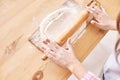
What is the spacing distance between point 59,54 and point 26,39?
14cm

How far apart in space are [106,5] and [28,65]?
0.44m

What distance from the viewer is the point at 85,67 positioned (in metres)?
0.79

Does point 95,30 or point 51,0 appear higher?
point 51,0

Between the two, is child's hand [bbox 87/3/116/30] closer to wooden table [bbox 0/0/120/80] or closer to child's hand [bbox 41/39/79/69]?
wooden table [bbox 0/0/120/80]

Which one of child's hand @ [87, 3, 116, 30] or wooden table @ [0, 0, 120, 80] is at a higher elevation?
wooden table @ [0, 0, 120, 80]

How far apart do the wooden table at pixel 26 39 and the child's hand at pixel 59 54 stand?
0.07 ft

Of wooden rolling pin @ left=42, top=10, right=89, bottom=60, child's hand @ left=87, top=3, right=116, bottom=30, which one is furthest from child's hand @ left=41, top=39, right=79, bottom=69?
child's hand @ left=87, top=3, right=116, bottom=30

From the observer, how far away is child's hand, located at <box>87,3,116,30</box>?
887mm

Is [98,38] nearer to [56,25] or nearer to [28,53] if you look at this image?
[56,25]

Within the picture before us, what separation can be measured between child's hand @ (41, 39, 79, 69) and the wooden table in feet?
0.07

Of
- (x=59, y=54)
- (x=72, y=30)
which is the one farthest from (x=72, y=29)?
(x=59, y=54)

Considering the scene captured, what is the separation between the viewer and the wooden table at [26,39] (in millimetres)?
752

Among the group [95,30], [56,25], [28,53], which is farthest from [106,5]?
[28,53]

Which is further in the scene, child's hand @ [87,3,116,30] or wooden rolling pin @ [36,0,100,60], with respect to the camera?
child's hand @ [87,3,116,30]
